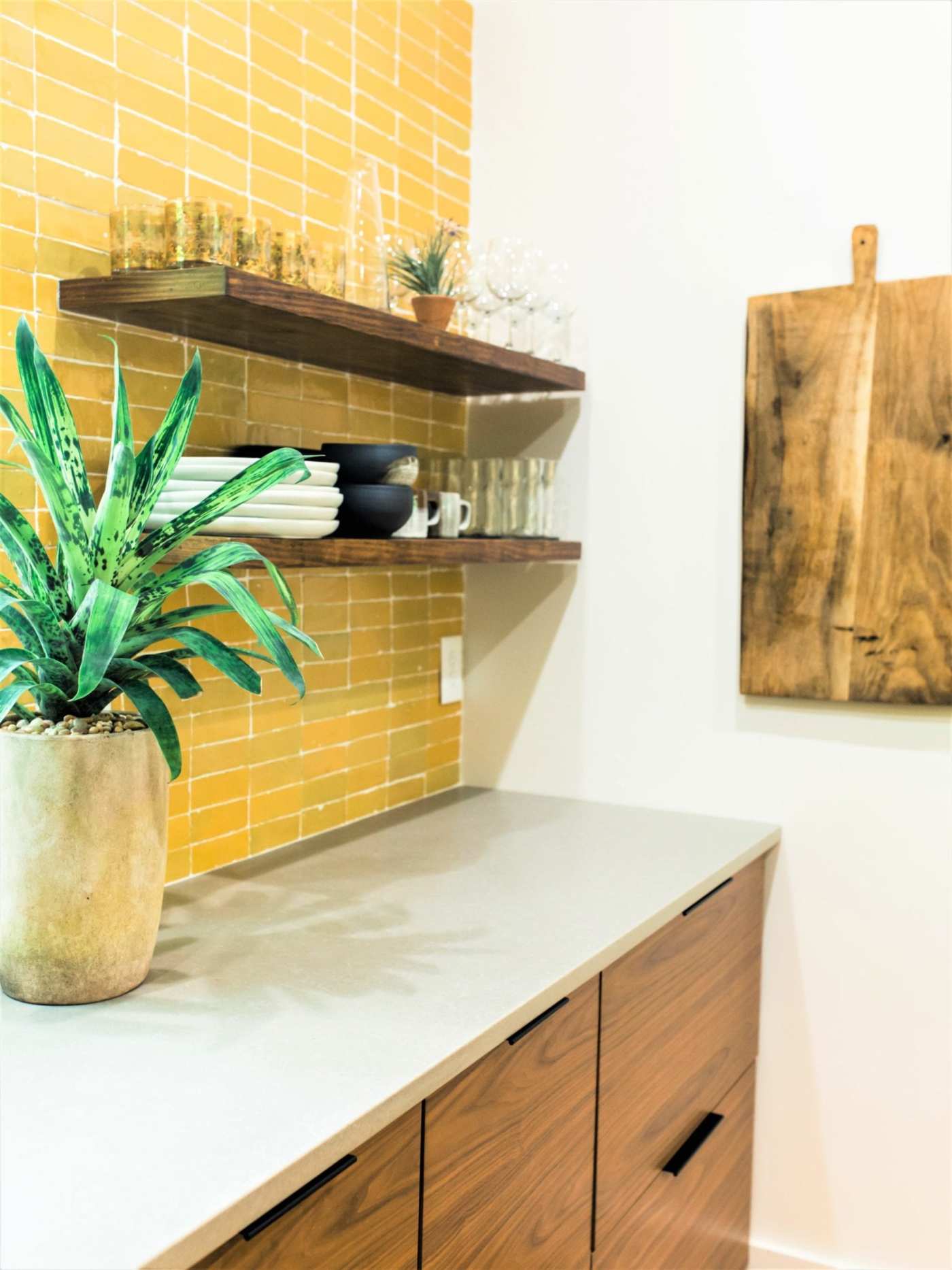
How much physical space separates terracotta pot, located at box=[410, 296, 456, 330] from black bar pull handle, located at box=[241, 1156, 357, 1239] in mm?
1199

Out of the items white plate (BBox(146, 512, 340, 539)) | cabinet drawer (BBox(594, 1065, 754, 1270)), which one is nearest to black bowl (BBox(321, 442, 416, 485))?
white plate (BBox(146, 512, 340, 539))

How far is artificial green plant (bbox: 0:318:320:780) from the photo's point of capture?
116cm

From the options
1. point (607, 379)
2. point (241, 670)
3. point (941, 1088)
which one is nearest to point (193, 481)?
point (241, 670)

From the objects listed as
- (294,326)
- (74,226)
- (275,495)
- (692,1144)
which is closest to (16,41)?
(74,226)

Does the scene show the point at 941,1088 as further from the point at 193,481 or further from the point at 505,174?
the point at 505,174

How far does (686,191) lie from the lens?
2.13 m

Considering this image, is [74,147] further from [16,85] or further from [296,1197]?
[296,1197]

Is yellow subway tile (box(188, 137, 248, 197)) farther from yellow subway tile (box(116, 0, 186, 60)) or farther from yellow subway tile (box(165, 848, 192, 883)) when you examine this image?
yellow subway tile (box(165, 848, 192, 883))

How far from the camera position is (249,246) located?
1.47 m

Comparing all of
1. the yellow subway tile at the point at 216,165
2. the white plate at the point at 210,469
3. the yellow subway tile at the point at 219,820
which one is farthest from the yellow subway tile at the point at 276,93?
the yellow subway tile at the point at 219,820

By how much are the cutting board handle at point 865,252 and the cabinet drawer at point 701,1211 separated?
138cm

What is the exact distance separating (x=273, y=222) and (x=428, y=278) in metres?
0.25

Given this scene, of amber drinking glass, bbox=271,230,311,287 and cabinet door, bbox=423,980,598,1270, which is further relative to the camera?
amber drinking glass, bbox=271,230,311,287

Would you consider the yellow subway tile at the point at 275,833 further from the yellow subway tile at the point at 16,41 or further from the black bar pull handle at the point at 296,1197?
the yellow subway tile at the point at 16,41
